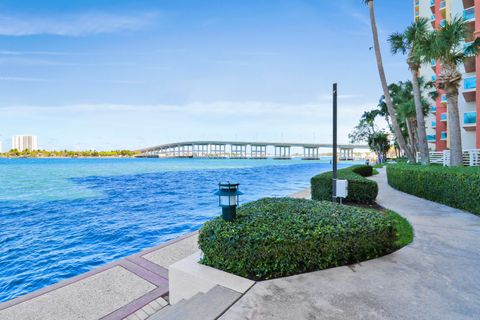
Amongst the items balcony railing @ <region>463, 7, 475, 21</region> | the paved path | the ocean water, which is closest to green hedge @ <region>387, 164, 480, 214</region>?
the paved path

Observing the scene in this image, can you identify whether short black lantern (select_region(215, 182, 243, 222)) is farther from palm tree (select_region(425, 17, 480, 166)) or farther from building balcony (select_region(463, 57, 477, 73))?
building balcony (select_region(463, 57, 477, 73))

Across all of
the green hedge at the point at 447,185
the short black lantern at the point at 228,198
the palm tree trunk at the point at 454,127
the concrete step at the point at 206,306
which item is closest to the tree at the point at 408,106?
the palm tree trunk at the point at 454,127

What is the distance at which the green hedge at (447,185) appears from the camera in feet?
22.6

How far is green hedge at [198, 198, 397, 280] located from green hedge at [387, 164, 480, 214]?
15.8ft

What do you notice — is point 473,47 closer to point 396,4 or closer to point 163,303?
point 396,4

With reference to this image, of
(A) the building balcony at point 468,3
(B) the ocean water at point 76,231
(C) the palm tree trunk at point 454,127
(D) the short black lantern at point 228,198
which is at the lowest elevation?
(B) the ocean water at point 76,231

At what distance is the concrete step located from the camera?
247 centimetres

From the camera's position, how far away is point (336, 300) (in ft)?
8.68

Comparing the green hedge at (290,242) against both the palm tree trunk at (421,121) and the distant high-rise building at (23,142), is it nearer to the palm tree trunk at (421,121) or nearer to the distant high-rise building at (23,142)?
the palm tree trunk at (421,121)

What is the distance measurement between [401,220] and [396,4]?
56.3 feet

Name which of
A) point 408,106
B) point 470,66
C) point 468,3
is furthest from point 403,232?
point 468,3

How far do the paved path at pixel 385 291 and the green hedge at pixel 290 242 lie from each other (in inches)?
6.3

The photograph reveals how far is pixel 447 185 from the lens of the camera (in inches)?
317

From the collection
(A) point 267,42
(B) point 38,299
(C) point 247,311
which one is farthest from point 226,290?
(A) point 267,42
